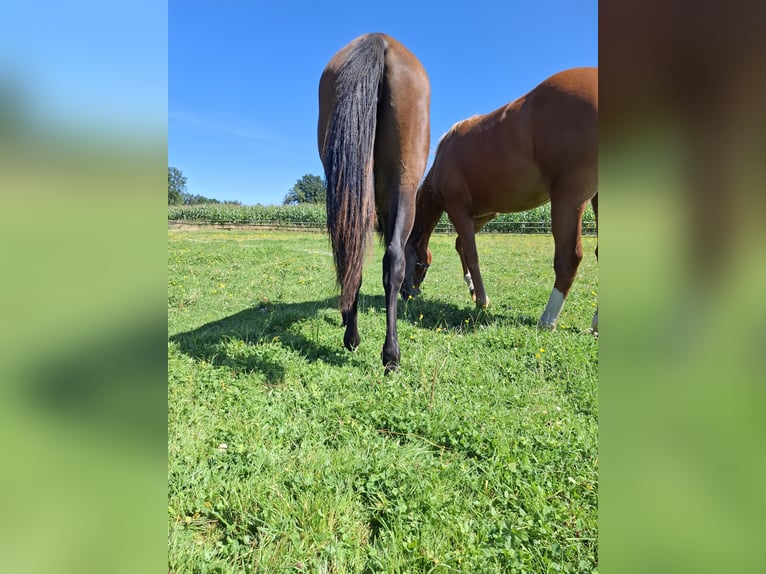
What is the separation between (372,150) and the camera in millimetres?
2986

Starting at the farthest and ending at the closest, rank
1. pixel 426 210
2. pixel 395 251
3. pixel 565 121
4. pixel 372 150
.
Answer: pixel 426 210
pixel 565 121
pixel 395 251
pixel 372 150

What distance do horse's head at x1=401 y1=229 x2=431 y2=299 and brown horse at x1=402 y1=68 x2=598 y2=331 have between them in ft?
0.07

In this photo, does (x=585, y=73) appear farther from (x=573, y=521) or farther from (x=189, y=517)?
(x=189, y=517)

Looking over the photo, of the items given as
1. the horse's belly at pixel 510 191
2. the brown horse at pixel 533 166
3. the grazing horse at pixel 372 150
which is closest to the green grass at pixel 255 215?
the brown horse at pixel 533 166

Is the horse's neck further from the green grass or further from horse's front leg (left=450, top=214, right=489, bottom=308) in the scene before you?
the green grass

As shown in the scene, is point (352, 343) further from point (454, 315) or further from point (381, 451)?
point (454, 315)

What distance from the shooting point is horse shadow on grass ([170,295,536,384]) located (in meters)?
3.10

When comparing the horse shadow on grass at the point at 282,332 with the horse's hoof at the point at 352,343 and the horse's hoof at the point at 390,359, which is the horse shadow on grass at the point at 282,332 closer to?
the horse's hoof at the point at 352,343

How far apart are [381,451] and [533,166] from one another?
370cm

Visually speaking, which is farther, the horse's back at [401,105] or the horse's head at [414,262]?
the horse's head at [414,262]

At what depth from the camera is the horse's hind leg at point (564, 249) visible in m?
3.97

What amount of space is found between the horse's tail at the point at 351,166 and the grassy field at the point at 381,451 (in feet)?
2.75

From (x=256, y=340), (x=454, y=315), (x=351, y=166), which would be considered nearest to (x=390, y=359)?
(x=256, y=340)
